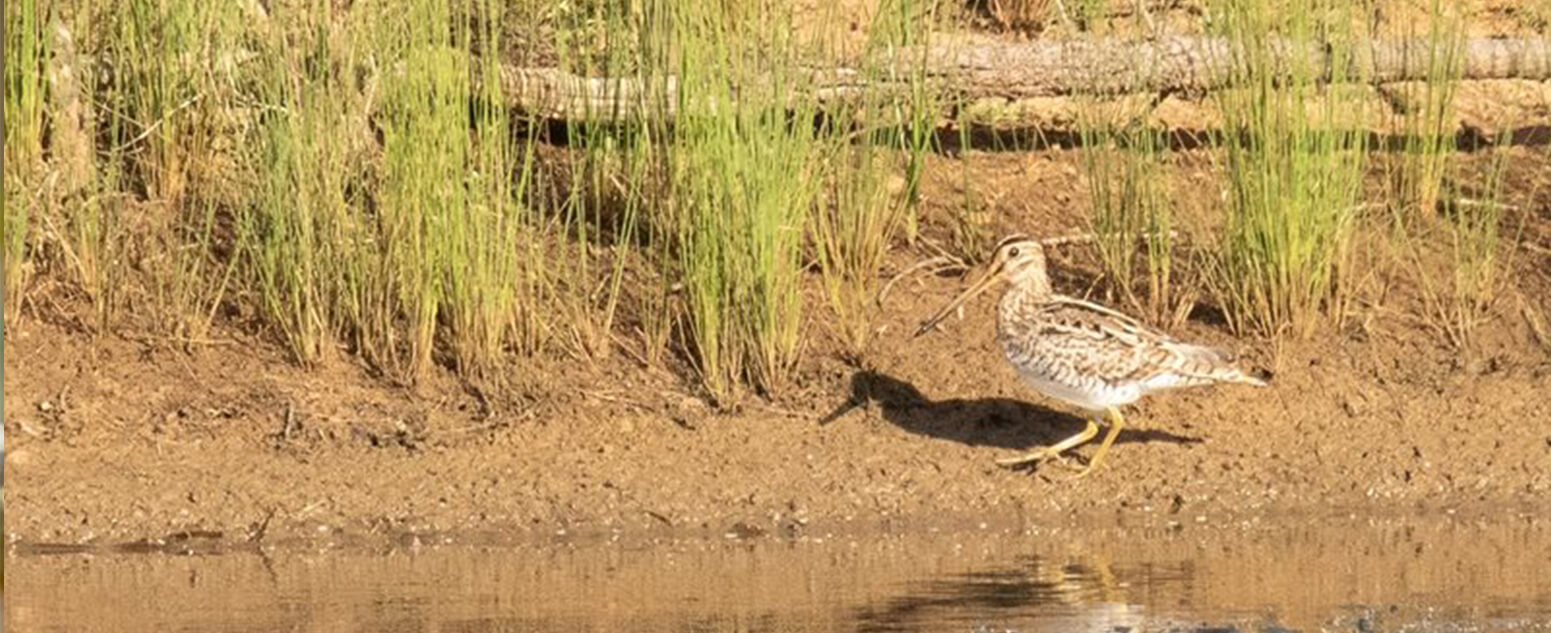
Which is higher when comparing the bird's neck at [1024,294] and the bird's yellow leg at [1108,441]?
the bird's neck at [1024,294]

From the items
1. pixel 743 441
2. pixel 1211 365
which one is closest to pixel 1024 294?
pixel 1211 365

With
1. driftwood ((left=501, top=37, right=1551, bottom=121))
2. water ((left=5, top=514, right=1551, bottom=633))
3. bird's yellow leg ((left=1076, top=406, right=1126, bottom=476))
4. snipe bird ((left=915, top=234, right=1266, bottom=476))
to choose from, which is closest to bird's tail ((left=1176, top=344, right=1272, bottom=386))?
snipe bird ((left=915, top=234, right=1266, bottom=476))

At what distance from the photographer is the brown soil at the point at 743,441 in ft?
29.9

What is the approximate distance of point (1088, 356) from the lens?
9.16 meters

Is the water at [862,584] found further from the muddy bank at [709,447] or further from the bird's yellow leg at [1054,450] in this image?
the bird's yellow leg at [1054,450]

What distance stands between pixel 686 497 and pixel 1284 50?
2.50 metres

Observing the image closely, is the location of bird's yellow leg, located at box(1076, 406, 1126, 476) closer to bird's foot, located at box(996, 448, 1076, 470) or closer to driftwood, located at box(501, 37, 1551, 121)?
bird's foot, located at box(996, 448, 1076, 470)

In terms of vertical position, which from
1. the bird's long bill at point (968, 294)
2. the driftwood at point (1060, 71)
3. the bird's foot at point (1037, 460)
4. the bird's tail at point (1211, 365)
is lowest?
the bird's foot at point (1037, 460)

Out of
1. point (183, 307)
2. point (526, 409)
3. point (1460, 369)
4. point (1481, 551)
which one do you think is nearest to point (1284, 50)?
point (1460, 369)

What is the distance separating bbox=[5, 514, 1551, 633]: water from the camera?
7543 mm

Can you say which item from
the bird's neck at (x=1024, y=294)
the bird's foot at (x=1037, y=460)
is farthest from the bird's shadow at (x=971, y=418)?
the bird's neck at (x=1024, y=294)

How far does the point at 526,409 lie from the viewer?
9.61 meters

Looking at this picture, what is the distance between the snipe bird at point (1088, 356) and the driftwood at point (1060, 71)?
3.38 feet

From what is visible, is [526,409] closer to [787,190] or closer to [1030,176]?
[787,190]
